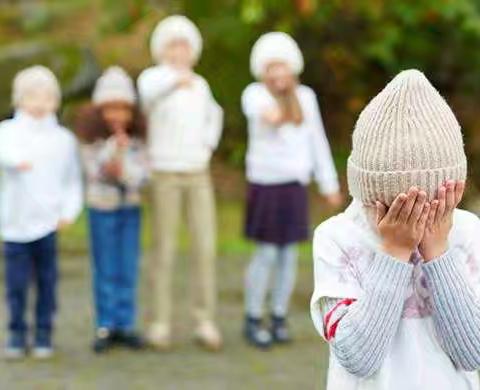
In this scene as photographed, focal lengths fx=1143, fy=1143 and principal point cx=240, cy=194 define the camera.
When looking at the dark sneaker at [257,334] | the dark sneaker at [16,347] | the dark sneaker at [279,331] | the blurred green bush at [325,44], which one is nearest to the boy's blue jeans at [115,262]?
the dark sneaker at [16,347]

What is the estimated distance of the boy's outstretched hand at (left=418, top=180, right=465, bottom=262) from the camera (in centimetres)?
260

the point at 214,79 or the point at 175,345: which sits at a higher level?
the point at 214,79

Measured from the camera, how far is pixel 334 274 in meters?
2.76

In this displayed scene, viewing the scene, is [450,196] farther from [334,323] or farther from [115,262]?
[115,262]

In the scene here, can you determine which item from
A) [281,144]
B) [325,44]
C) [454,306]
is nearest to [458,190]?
[454,306]

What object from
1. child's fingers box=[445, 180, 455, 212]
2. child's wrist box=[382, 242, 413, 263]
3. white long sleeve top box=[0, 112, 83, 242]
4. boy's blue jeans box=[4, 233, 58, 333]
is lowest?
boy's blue jeans box=[4, 233, 58, 333]

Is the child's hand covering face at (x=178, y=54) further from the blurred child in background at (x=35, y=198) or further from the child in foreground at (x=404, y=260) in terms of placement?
the child in foreground at (x=404, y=260)

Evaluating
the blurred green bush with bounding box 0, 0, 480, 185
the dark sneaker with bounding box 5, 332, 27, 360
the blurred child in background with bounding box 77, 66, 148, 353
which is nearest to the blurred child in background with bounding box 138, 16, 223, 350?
the blurred child in background with bounding box 77, 66, 148, 353

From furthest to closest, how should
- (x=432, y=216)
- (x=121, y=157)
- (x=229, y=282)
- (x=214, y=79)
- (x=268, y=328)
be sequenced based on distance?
(x=214, y=79) < (x=229, y=282) < (x=268, y=328) < (x=121, y=157) < (x=432, y=216)

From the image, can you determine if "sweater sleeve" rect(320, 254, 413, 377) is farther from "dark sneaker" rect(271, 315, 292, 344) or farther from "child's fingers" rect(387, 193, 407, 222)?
"dark sneaker" rect(271, 315, 292, 344)

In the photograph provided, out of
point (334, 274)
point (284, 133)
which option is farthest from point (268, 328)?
point (334, 274)

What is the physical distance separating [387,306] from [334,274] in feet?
0.53

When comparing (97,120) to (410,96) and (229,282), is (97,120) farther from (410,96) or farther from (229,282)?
(410,96)

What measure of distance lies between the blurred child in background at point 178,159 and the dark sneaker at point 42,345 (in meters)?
0.58
